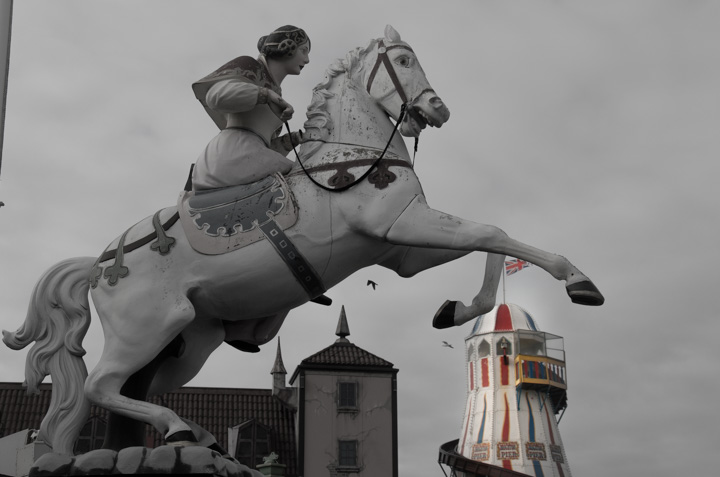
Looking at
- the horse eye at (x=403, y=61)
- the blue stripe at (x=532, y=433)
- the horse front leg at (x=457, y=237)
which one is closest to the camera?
the horse front leg at (x=457, y=237)

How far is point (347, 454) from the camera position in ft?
83.0

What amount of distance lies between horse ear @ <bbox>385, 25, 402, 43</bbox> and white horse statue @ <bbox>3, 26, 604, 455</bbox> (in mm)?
20

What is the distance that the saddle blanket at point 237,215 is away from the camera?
4.80 meters

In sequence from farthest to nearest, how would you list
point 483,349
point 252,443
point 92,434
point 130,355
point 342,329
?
point 483,349 → point 342,329 → point 252,443 → point 92,434 → point 130,355

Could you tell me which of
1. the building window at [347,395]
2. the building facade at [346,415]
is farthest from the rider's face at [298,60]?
the building window at [347,395]

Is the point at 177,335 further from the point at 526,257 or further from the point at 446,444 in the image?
the point at 446,444

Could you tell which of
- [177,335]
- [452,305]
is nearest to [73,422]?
[177,335]

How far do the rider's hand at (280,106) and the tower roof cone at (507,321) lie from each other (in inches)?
1433

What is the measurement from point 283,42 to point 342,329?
23592mm

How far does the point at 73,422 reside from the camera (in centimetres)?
498

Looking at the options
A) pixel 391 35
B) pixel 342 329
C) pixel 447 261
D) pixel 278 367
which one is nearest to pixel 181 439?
pixel 447 261

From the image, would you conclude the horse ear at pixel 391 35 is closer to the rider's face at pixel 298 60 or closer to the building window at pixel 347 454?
the rider's face at pixel 298 60

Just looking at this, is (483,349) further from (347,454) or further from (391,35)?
(391,35)

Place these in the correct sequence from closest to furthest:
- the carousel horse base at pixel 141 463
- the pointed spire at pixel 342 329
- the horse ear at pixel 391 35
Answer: the carousel horse base at pixel 141 463
the horse ear at pixel 391 35
the pointed spire at pixel 342 329
